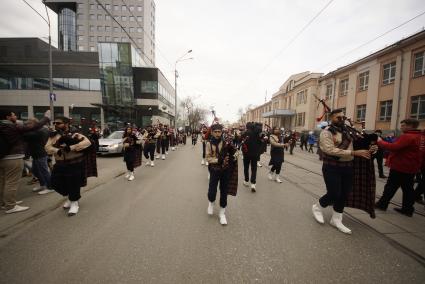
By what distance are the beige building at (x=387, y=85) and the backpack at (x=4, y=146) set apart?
22994mm

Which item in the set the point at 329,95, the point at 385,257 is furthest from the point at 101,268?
the point at 329,95

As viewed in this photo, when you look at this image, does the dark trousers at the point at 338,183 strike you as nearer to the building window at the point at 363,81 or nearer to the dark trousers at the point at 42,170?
the dark trousers at the point at 42,170

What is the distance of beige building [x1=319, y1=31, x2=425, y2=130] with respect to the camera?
16.9 metres

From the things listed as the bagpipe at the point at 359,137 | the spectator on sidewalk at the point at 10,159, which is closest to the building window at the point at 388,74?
A: the bagpipe at the point at 359,137

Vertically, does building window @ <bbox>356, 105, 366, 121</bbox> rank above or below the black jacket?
Result: above

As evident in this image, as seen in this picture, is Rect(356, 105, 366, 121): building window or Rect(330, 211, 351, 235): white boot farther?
Rect(356, 105, 366, 121): building window

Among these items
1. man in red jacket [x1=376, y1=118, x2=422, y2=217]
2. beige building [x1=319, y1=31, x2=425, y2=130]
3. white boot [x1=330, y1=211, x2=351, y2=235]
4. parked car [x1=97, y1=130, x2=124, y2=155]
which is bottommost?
white boot [x1=330, y1=211, x2=351, y2=235]

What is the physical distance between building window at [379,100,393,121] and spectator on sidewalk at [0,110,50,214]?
25.2 meters

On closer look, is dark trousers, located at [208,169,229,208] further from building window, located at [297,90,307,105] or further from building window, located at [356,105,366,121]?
building window, located at [297,90,307,105]

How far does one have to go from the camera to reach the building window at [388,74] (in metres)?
19.3

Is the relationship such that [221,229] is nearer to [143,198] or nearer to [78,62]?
[143,198]

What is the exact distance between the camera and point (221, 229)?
358 cm

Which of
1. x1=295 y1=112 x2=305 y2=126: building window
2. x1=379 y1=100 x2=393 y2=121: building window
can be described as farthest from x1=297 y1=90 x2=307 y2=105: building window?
x1=379 y1=100 x2=393 y2=121: building window

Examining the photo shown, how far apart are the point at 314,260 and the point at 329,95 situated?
1254 inches
